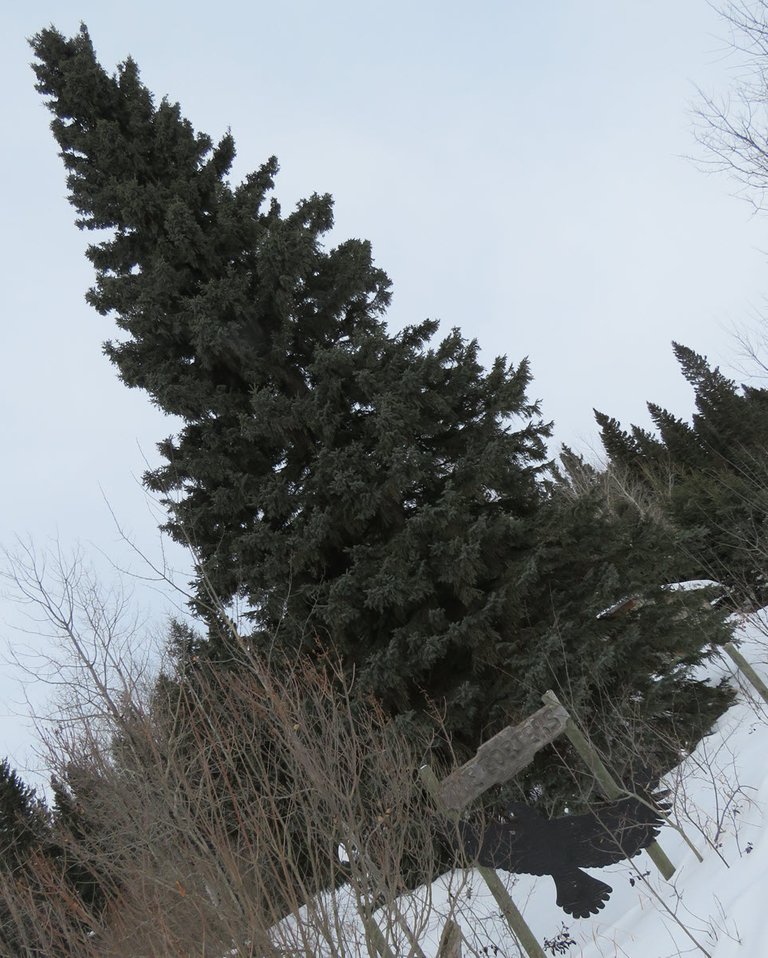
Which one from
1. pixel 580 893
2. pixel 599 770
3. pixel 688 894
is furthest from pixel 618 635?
pixel 580 893

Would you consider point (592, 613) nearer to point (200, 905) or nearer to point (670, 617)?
point (670, 617)

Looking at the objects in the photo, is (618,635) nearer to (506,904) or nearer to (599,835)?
(599,835)

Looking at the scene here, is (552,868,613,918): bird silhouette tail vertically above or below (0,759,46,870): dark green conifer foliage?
below

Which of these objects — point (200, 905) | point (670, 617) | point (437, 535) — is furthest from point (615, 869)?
point (200, 905)

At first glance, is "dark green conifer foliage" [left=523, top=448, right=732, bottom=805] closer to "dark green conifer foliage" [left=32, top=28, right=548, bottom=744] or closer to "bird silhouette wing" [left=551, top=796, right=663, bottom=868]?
"dark green conifer foliage" [left=32, top=28, right=548, bottom=744]

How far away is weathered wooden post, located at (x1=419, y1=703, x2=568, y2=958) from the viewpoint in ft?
20.6

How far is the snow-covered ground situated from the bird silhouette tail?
12.1 inches

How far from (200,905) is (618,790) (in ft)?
13.1

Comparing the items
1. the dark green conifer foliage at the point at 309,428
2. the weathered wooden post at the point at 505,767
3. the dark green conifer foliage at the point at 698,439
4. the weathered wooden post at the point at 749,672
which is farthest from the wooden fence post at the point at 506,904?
the dark green conifer foliage at the point at 698,439

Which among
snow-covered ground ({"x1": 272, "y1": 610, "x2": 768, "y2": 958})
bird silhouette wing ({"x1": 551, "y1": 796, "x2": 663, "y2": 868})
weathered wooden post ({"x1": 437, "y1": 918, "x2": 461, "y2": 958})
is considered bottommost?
snow-covered ground ({"x1": 272, "y1": 610, "x2": 768, "y2": 958})

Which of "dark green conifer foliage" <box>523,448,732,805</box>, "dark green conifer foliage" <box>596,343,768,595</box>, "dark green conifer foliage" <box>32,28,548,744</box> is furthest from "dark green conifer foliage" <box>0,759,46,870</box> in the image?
"dark green conifer foliage" <box>596,343,768,595</box>

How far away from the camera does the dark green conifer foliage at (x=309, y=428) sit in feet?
29.3

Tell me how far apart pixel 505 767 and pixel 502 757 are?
0.09 meters

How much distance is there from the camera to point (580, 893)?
241 inches
